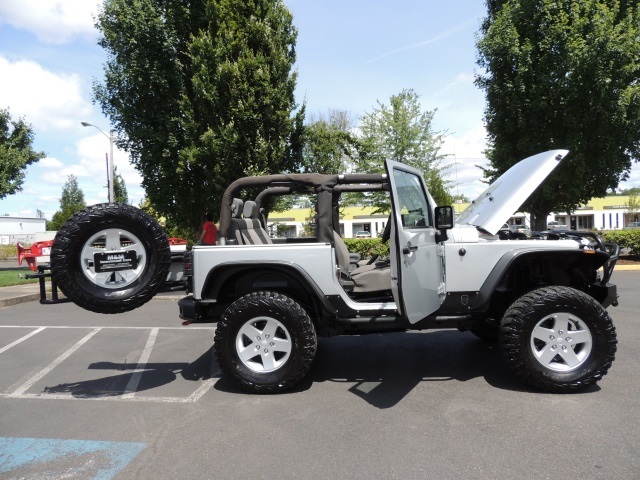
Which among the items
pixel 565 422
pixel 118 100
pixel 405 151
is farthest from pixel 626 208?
pixel 565 422

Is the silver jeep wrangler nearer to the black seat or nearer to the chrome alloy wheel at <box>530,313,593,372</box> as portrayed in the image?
the chrome alloy wheel at <box>530,313,593,372</box>

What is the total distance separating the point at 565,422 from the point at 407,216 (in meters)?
2.04

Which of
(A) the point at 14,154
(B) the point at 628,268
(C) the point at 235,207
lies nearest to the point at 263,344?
(C) the point at 235,207

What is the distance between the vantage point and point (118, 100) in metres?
14.2

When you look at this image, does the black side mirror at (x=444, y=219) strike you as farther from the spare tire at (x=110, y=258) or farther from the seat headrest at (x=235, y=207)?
the spare tire at (x=110, y=258)

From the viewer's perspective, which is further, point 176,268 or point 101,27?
point 101,27

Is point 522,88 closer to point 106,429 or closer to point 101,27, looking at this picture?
point 101,27

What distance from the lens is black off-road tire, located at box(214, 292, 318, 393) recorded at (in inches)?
169

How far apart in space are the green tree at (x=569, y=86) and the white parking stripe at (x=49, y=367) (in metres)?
13.3

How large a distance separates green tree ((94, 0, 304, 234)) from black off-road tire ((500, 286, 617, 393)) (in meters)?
9.37

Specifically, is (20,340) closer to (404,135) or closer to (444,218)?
(444,218)

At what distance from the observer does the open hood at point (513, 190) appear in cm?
443

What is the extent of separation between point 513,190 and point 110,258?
3831 millimetres

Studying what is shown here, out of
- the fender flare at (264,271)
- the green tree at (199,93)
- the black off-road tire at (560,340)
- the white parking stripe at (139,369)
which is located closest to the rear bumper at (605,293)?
the black off-road tire at (560,340)
